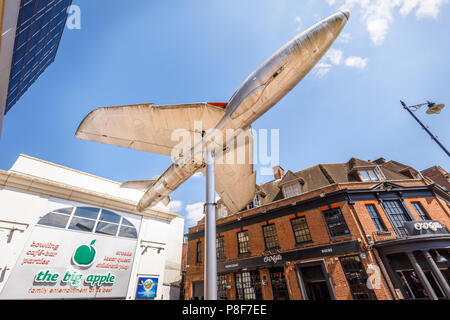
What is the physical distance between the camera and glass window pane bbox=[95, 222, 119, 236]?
11951 mm

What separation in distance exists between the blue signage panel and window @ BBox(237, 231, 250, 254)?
7.84m

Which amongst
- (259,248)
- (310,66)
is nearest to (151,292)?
(259,248)

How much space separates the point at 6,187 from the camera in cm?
987

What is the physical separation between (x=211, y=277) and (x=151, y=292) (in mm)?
10926

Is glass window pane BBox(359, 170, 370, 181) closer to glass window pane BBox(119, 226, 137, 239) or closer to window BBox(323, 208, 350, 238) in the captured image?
window BBox(323, 208, 350, 238)

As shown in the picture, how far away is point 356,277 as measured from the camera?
481 inches

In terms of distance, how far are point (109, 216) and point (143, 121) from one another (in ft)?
30.0

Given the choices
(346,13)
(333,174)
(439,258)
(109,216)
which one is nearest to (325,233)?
(439,258)

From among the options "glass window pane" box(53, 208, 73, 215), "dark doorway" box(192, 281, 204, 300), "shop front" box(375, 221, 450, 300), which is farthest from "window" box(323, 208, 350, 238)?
"glass window pane" box(53, 208, 73, 215)

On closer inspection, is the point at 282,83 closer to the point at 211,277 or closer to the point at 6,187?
the point at 211,277

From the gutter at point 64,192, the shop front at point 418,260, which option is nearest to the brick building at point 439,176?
the shop front at point 418,260

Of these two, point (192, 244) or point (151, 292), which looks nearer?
point (151, 292)

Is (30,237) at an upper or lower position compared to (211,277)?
upper

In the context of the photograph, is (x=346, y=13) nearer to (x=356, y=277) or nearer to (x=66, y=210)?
(x=356, y=277)
